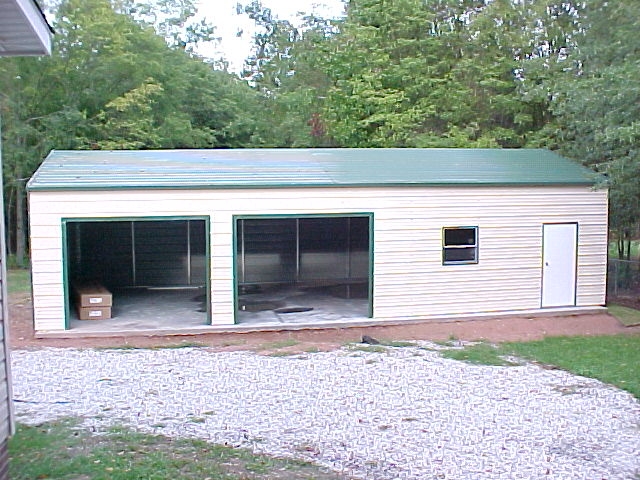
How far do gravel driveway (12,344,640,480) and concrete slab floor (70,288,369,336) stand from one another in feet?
6.50

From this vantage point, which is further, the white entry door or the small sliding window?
the white entry door

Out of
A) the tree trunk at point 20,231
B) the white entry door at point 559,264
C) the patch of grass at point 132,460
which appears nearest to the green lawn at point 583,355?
the white entry door at point 559,264

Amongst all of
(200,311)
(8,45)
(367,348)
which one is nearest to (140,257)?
(200,311)

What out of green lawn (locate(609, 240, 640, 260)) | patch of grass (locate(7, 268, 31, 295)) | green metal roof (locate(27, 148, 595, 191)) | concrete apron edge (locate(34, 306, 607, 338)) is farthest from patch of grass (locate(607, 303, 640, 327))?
patch of grass (locate(7, 268, 31, 295))

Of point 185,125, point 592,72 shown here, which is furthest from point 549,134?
point 185,125

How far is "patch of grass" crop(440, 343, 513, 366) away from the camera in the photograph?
10.1 meters

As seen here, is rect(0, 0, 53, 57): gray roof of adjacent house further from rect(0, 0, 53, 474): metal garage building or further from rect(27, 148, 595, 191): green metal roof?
rect(27, 148, 595, 191): green metal roof

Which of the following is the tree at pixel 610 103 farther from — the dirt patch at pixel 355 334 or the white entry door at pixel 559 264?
the dirt patch at pixel 355 334

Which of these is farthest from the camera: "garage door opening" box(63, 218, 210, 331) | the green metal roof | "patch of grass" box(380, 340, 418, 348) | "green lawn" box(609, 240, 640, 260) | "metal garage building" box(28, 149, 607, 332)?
"green lawn" box(609, 240, 640, 260)

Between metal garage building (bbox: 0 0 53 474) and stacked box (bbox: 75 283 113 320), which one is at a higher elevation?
metal garage building (bbox: 0 0 53 474)

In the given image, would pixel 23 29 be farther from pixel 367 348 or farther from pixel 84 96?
pixel 84 96

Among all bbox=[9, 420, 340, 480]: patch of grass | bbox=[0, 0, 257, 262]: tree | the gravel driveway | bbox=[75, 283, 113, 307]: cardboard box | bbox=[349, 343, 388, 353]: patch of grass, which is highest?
bbox=[0, 0, 257, 262]: tree

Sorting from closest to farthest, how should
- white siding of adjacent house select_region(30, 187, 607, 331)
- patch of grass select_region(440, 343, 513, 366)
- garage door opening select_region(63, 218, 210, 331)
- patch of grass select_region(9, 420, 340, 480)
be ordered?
1. patch of grass select_region(9, 420, 340, 480)
2. patch of grass select_region(440, 343, 513, 366)
3. white siding of adjacent house select_region(30, 187, 607, 331)
4. garage door opening select_region(63, 218, 210, 331)

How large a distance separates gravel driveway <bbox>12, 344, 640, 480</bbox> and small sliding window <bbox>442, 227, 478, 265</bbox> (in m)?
3.45
